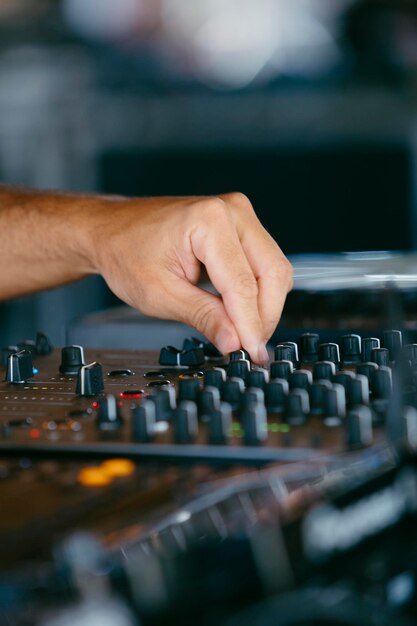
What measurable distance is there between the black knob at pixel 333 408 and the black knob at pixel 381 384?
64mm

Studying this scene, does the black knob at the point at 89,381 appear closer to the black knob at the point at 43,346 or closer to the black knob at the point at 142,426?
the black knob at the point at 142,426

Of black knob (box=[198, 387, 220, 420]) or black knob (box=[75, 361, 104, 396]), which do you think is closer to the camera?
black knob (box=[198, 387, 220, 420])

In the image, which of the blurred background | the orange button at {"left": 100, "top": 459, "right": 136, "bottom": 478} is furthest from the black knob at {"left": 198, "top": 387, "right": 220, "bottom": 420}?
the blurred background

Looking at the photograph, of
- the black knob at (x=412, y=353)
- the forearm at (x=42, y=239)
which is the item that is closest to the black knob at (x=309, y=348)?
the black knob at (x=412, y=353)

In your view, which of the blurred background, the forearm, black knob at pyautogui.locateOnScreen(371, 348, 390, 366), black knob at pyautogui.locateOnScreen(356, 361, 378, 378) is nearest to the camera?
black knob at pyautogui.locateOnScreen(356, 361, 378, 378)

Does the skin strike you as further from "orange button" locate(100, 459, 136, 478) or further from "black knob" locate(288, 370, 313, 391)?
"orange button" locate(100, 459, 136, 478)

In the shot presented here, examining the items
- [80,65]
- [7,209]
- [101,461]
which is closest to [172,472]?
[101,461]

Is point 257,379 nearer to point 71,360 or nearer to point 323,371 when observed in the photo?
point 323,371

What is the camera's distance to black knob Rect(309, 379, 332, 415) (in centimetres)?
81

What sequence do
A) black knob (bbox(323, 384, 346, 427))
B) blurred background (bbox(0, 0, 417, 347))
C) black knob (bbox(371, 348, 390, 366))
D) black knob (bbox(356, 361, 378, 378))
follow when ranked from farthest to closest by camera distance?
blurred background (bbox(0, 0, 417, 347)), black knob (bbox(371, 348, 390, 366)), black knob (bbox(356, 361, 378, 378)), black knob (bbox(323, 384, 346, 427))

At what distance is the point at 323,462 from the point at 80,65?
510 cm

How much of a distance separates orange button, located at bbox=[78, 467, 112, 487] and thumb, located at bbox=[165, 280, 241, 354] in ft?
1.51

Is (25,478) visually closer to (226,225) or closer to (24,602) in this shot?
(24,602)

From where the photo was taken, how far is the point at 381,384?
0.86 meters
